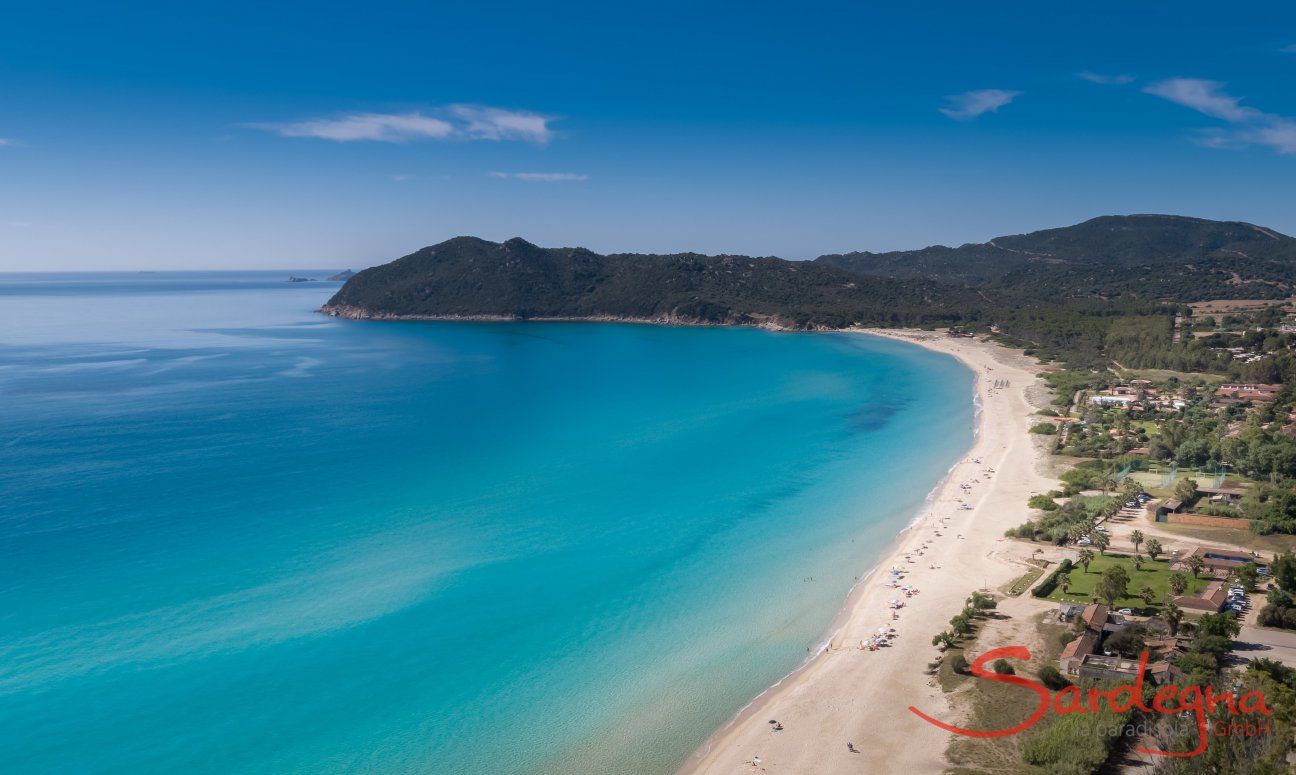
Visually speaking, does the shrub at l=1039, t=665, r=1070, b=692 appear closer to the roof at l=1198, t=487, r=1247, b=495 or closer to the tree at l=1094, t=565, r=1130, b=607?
the tree at l=1094, t=565, r=1130, b=607

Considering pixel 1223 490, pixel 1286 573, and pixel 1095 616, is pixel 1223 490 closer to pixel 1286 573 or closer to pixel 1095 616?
pixel 1286 573

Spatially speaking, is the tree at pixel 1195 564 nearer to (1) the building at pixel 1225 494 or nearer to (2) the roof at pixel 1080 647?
(2) the roof at pixel 1080 647

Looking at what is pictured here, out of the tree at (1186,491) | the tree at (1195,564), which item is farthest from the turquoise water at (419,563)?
the tree at (1186,491)

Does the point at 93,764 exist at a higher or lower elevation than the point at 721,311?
lower

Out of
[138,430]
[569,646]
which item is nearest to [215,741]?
[569,646]

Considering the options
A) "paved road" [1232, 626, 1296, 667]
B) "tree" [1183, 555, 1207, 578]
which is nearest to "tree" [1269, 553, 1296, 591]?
"tree" [1183, 555, 1207, 578]

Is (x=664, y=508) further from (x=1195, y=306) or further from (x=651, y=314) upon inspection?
(x=1195, y=306)
